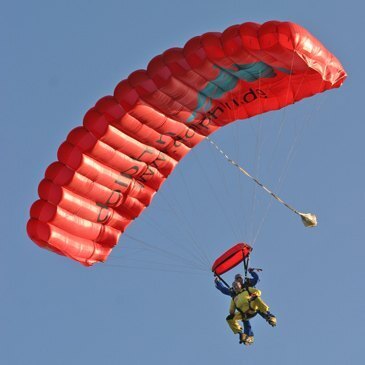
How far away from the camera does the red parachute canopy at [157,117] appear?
24156mm

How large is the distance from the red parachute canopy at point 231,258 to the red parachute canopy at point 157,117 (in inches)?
113

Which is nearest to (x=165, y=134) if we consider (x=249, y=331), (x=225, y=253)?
(x=225, y=253)

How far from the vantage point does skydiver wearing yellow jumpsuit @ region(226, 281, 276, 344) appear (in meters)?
→ 24.9

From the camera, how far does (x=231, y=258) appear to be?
25.2 meters

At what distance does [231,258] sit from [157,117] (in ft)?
11.0

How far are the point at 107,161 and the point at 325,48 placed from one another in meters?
5.25

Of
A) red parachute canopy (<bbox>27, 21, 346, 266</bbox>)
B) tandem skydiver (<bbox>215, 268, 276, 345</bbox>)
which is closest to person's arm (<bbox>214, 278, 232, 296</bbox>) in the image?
tandem skydiver (<bbox>215, 268, 276, 345</bbox>)

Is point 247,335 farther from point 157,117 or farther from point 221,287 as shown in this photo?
point 157,117

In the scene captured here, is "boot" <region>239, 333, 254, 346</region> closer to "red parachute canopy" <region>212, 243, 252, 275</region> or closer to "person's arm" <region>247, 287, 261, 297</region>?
"person's arm" <region>247, 287, 261, 297</region>

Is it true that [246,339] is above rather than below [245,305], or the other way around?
below

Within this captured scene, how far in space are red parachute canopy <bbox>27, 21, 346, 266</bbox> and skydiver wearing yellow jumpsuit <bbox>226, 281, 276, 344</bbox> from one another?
348 centimetres

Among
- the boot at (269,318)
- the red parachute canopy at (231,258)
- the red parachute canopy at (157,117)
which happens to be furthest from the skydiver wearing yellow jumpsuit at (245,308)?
the red parachute canopy at (157,117)

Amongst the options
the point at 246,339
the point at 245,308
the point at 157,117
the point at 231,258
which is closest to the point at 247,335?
the point at 246,339

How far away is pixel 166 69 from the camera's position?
24.8m
